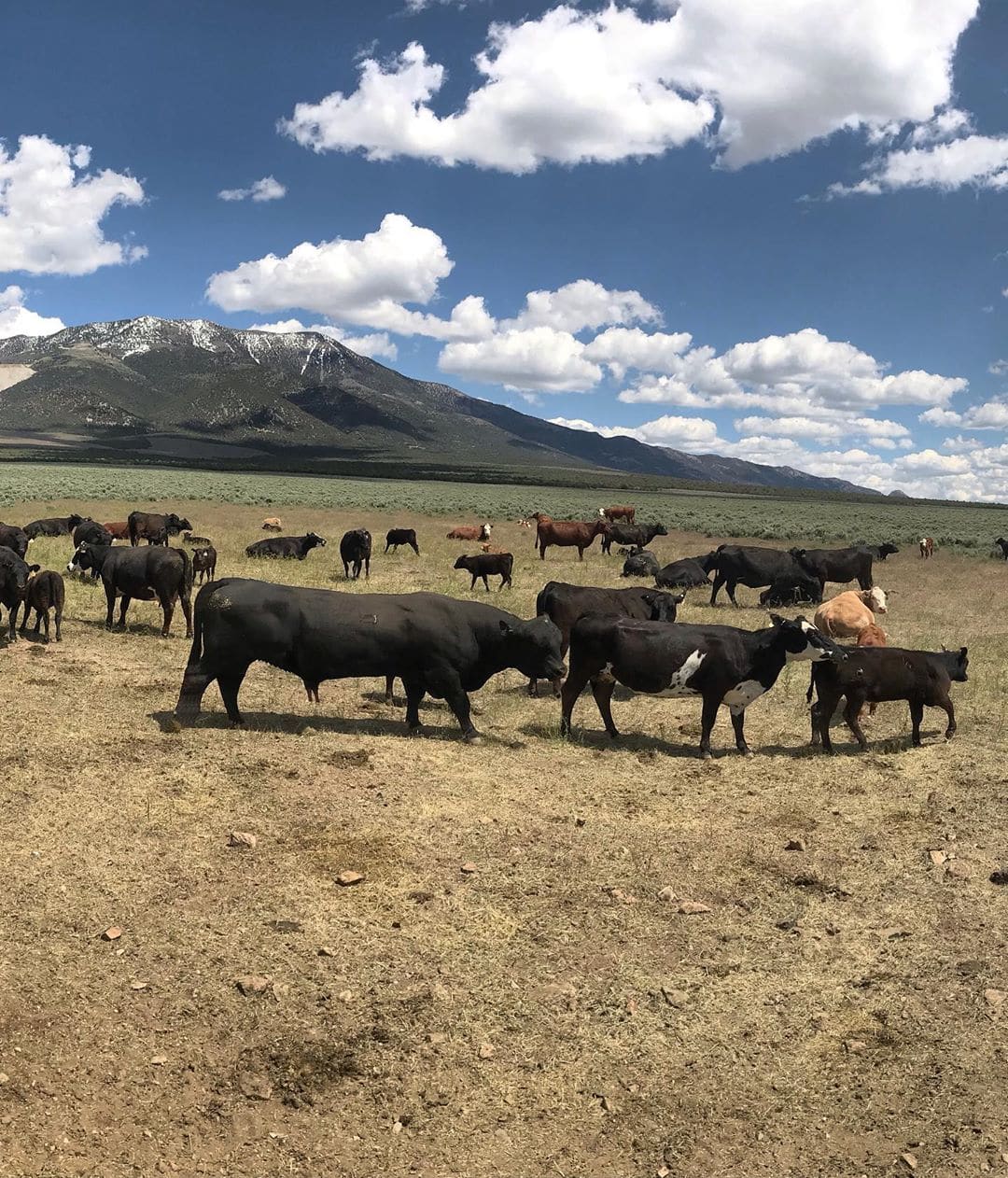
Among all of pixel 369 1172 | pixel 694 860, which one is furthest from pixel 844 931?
pixel 369 1172

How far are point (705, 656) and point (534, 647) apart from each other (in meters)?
2.28

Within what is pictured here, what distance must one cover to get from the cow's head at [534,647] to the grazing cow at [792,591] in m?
14.7

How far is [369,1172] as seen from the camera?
4.20 metres

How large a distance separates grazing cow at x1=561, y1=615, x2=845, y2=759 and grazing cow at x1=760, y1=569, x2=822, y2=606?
45.1ft

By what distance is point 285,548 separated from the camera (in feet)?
95.5

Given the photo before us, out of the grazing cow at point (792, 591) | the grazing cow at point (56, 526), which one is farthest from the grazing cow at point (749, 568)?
the grazing cow at point (56, 526)

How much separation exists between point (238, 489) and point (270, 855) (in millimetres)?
67741

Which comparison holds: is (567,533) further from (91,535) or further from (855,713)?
(855,713)

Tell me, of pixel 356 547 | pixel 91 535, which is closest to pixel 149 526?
pixel 91 535

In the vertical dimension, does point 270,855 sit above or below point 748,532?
below

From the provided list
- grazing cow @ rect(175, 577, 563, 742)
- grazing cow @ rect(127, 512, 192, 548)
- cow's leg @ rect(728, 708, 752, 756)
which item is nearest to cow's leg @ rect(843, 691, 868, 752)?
cow's leg @ rect(728, 708, 752, 756)

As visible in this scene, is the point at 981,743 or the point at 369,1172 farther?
the point at 981,743

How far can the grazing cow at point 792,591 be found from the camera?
2431 cm

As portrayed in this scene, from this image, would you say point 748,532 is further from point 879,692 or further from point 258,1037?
point 258,1037
